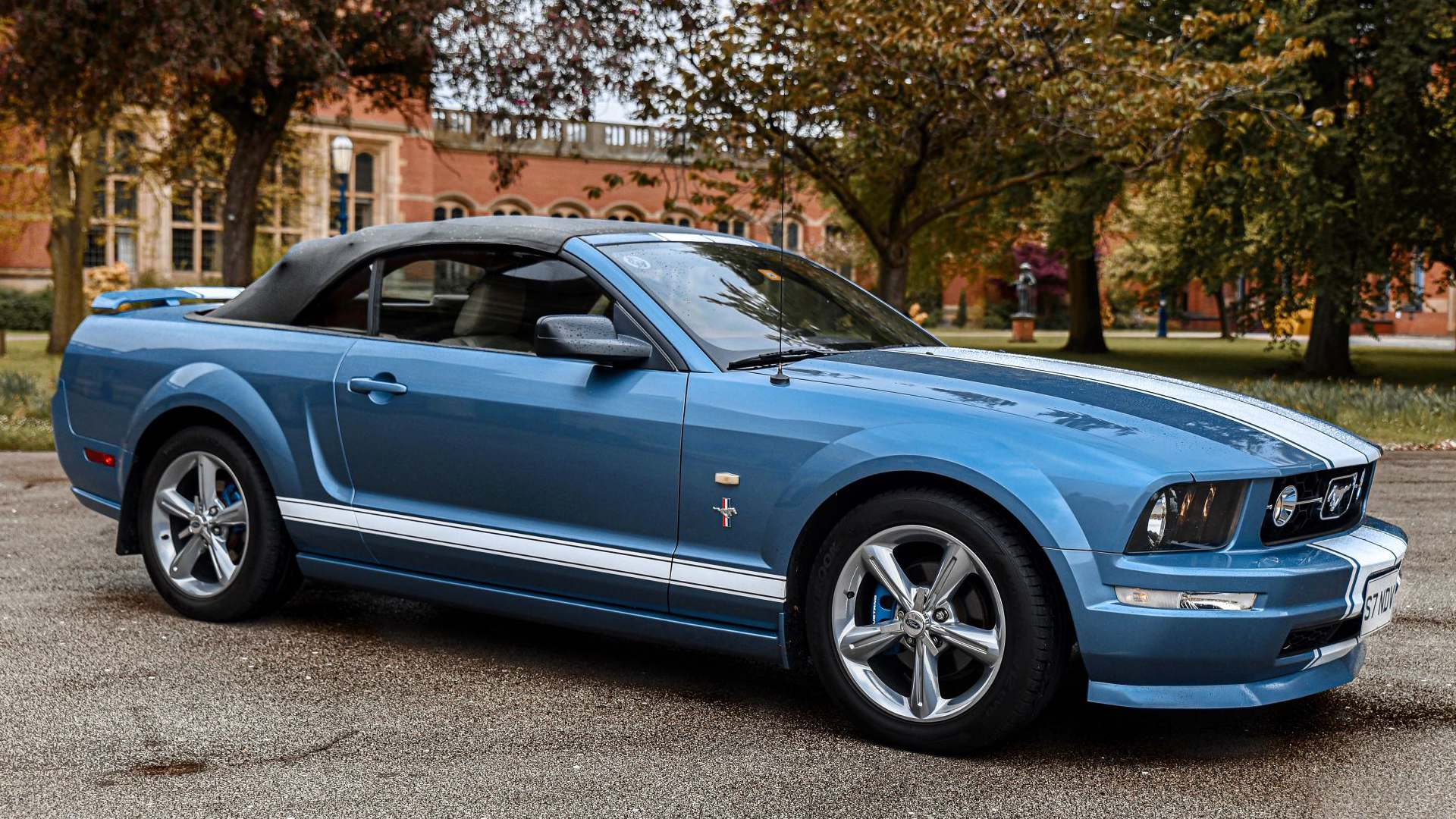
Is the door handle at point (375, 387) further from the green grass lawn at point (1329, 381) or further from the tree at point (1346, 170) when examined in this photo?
the tree at point (1346, 170)

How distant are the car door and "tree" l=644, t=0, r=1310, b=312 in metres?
10.0

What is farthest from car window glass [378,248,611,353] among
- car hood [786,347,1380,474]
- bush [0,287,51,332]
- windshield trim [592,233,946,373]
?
bush [0,287,51,332]

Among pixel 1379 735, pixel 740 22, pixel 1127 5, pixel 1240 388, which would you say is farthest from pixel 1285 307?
pixel 1379 735

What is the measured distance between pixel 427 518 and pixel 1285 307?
833 inches

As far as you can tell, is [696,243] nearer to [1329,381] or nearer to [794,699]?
[794,699]

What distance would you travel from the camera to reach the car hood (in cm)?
398

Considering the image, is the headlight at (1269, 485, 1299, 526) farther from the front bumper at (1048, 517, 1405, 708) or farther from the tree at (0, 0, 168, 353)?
the tree at (0, 0, 168, 353)

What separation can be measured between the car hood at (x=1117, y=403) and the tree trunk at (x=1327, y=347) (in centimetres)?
2091

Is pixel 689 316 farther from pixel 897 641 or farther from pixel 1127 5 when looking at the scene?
pixel 1127 5

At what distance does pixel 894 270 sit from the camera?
59.0 ft

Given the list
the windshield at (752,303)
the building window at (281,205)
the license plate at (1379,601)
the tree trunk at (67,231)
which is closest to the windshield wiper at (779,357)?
the windshield at (752,303)

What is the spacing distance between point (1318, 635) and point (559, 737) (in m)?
2.21

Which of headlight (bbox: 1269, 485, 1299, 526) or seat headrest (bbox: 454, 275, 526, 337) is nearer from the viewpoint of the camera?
headlight (bbox: 1269, 485, 1299, 526)

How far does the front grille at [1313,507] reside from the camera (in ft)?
12.9
